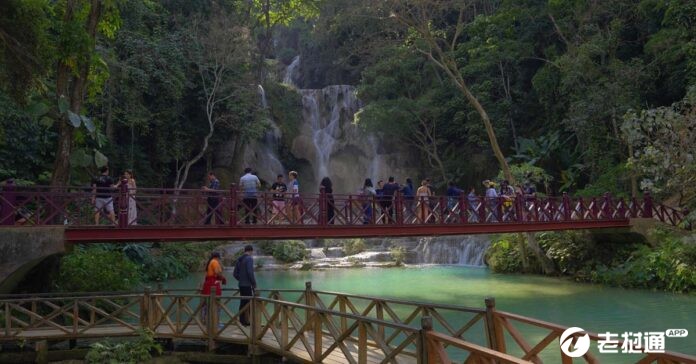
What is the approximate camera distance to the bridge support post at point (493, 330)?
25.1 ft

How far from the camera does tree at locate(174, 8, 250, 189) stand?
3006 cm

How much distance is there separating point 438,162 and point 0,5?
88.2 feet

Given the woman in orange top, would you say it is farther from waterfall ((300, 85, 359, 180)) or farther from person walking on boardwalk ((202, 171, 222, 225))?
waterfall ((300, 85, 359, 180))

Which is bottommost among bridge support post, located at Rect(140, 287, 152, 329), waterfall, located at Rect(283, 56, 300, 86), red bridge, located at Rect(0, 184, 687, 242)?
bridge support post, located at Rect(140, 287, 152, 329)

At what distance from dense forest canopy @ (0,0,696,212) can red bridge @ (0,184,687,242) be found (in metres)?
1.84

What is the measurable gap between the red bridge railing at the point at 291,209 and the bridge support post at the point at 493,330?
843cm

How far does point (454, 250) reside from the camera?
31531mm

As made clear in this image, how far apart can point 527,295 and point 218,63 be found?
61.4 feet

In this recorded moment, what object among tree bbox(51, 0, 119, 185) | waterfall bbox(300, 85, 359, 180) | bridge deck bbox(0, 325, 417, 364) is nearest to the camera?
bridge deck bbox(0, 325, 417, 364)

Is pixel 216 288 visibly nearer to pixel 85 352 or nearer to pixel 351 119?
pixel 85 352

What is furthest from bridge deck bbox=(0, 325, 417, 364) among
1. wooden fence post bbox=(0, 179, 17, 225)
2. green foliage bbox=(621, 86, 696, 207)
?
green foliage bbox=(621, 86, 696, 207)

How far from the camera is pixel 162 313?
1114 centimetres

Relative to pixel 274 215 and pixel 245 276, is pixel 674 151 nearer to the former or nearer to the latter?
pixel 274 215
